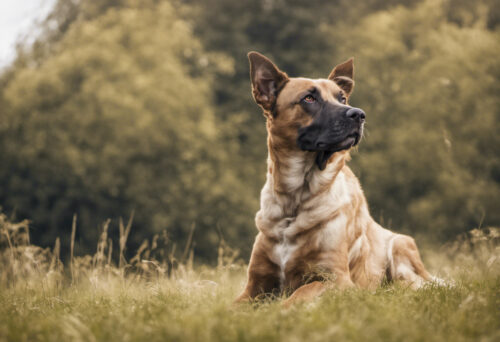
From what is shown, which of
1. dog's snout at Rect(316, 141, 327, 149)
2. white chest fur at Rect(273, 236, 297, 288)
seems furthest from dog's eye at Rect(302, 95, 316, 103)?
white chest fur at Rect(273, 236, 297, 288)

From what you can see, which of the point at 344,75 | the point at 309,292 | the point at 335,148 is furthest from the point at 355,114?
the point at 309,292

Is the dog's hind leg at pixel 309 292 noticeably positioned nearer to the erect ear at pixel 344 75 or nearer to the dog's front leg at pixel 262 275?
the dog's front leg at pixel 262 275

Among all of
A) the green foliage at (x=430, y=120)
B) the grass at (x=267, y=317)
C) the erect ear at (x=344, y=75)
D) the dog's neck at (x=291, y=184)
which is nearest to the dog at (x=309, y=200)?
the dog's neck at (x=291, y=184)

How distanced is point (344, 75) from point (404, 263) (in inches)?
70.3

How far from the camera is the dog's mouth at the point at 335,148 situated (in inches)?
Answer: 145

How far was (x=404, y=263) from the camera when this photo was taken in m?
4.20

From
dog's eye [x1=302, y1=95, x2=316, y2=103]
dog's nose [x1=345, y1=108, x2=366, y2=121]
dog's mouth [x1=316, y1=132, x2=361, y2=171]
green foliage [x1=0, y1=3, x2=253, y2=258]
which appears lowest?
green foliage [x1=0, y1=3, x2=253, y2=258]

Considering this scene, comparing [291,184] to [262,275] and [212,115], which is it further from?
[212,115]

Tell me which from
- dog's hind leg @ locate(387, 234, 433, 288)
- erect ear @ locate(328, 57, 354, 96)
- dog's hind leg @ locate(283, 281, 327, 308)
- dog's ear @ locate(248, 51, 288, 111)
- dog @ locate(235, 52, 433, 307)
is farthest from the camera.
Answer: erect ear @ locate(328, 57, 354, 96)

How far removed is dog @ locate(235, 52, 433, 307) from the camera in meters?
3.58

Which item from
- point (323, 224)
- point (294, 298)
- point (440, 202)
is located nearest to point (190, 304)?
point (294, 298)

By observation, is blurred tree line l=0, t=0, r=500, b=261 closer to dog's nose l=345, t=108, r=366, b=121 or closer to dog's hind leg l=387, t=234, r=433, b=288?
dog's hind leg l=387, t=234, r=433, b=288

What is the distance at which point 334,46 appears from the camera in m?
17.2

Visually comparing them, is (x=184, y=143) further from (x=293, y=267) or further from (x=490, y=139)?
(x=293, y=267)
